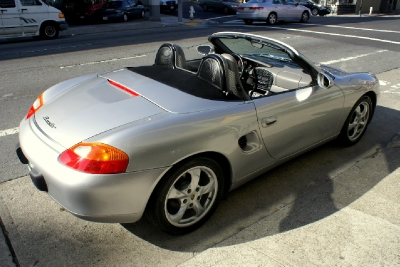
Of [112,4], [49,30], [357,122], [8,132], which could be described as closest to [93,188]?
[8,132]

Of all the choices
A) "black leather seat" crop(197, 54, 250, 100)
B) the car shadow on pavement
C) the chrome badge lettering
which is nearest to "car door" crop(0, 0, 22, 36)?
the chrome badge lettering

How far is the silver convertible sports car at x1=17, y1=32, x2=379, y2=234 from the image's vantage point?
7.77 ft

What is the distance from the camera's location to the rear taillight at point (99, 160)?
2316 millimetres

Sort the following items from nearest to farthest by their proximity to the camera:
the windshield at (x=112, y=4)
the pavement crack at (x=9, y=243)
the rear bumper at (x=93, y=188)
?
1. the rear bumper at (x=93, y=188)
2. the pavement crack at (x=9, y=243)
3. the windshield at (x=112, y=4)

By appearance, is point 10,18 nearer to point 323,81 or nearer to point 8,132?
point 8,132

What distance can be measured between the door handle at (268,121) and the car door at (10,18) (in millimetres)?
12691

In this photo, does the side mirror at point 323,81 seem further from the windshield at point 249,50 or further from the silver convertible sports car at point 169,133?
the windshield at point 249,50

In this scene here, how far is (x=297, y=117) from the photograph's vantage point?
11.1 ft

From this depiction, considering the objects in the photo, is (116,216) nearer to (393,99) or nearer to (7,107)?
(7,107)

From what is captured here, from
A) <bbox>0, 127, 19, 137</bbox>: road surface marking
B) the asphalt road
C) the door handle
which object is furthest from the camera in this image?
<bbox>0, 127, 19, 137</bbox>: road surface marking

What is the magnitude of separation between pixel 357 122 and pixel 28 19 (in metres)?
12.7

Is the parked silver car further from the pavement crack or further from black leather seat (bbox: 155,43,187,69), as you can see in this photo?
the pavement crack

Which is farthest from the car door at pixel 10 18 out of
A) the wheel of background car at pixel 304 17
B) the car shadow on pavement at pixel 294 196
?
the wheel of background car at pixel 304 17

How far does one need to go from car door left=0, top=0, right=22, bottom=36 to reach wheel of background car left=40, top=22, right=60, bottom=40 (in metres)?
0.93
